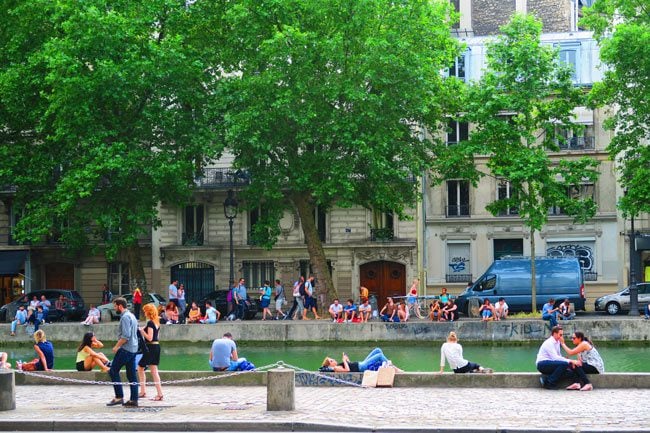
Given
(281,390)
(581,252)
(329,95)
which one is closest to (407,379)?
(281,390)

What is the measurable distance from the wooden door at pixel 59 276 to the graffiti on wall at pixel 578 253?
76.4ft

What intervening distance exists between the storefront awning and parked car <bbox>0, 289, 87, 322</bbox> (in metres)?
7.92

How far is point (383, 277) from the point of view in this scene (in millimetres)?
54375

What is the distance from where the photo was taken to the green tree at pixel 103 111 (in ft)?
146

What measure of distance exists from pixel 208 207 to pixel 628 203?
69.5 ft

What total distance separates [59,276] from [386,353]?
89.8ft

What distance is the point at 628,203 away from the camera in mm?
43156

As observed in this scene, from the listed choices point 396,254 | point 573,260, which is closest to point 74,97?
point 396,254

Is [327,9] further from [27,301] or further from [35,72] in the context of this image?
[27,301]

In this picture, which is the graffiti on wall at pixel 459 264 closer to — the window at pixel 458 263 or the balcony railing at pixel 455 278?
the window at pixel 458 263

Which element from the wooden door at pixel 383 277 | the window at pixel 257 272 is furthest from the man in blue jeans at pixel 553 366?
the window at pixel 257 272

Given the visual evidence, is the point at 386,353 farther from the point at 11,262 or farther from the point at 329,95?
the point at 11,262

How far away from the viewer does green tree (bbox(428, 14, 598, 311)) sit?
42688 mm

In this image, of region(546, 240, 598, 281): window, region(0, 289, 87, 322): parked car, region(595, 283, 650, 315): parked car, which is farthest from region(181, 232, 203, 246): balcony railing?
region(595, 283, 650, 315): parked car
